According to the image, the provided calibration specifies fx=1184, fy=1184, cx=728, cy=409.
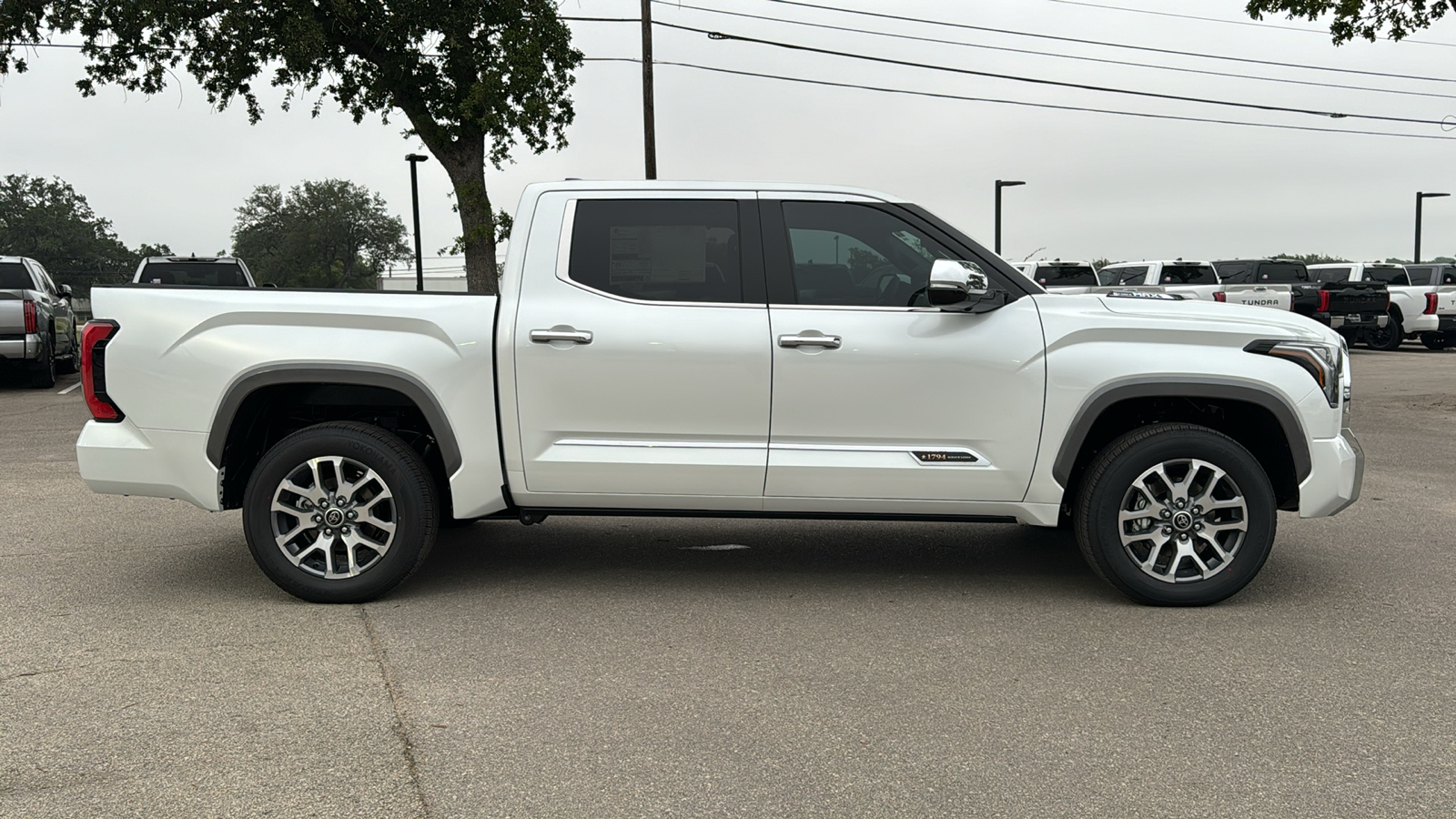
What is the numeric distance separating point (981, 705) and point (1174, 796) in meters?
0.82

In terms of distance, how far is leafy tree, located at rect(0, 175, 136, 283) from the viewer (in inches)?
3872

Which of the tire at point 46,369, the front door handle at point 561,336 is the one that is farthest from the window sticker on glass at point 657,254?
the tire at point 46,369

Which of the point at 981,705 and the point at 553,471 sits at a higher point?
the point at 553,471

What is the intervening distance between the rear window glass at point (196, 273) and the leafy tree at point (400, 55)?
14.8ft

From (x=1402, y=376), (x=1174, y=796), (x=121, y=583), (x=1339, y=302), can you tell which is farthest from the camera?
(x=1339, y=302)

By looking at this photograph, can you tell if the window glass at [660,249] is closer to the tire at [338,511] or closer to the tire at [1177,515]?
the tire at [338,511]

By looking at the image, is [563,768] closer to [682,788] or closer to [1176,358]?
[682,788]

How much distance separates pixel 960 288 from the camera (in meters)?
4.95

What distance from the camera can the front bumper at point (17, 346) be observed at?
1611 cm

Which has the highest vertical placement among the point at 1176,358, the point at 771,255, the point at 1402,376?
the point at 771,255

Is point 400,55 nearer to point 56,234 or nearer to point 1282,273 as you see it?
point 1282,273

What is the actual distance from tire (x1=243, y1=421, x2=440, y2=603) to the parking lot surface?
173 millimetres

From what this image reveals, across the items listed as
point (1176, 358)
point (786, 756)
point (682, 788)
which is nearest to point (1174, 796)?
point (786, 756)

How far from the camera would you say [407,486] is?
205 inches
